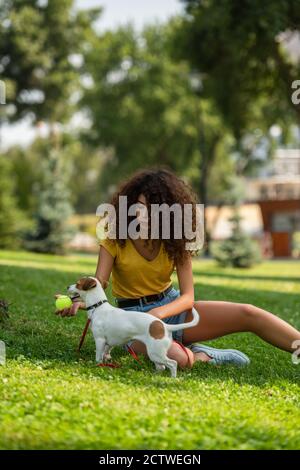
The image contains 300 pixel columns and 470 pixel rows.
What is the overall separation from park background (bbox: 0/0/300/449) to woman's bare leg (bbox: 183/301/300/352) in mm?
342

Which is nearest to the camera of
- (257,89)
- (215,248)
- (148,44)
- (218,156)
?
(257,89)

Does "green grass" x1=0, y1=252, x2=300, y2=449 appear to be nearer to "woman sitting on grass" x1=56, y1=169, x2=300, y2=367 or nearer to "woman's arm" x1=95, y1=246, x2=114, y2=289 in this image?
"woman sitting on grass" x1=56, y1=169, x2=300, y2=367

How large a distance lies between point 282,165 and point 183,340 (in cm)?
4984

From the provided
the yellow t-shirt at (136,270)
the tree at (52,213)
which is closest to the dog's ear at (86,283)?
the yellow t-shirt at (136,270)

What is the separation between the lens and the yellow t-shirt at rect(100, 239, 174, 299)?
5992 mm

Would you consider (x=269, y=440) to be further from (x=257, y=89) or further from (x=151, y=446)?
(x=257, y=89)

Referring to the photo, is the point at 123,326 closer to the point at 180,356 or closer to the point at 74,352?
the point at 180,356

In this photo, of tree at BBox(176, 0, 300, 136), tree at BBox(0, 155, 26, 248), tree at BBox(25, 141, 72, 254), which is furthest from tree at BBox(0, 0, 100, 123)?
tree at BBox(176, 0, 300, 136)

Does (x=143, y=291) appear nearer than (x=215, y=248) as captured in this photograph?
Yes

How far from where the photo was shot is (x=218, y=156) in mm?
54250

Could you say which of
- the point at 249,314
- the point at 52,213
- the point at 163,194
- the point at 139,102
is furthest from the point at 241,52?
the point at 139,102

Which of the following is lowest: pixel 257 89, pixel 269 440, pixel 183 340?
pixel 269 440

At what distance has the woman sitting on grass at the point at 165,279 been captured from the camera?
5.91 metres

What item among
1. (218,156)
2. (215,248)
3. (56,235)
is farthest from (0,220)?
(218,156)
